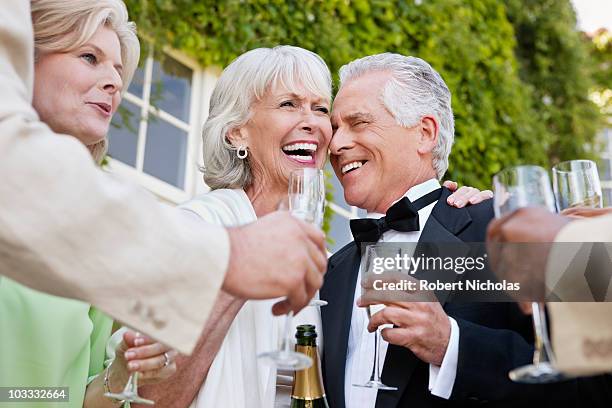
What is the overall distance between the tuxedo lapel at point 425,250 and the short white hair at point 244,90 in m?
0.75

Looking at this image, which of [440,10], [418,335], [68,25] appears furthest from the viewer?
[440,10]

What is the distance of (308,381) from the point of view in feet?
7.39

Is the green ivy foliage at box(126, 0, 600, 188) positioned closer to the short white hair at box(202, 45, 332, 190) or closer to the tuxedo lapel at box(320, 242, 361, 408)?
the short white hair at box(202, 45, 332, 190)

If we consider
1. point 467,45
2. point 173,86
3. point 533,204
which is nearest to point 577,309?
point 533,204

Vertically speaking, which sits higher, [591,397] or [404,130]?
[404,130]

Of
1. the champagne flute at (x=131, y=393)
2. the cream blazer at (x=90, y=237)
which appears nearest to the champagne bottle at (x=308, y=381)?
the champagne flute at (x=131, y=393)

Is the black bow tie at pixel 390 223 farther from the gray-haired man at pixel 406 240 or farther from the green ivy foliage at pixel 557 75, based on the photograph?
the green ivy foliage at pixel 557 75

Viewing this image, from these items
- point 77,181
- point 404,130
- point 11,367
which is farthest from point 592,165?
point 11,367

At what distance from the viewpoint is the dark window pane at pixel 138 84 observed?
504 cm

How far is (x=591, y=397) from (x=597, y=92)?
8.70 meters

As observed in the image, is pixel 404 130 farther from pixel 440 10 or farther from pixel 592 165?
pixel 440 10

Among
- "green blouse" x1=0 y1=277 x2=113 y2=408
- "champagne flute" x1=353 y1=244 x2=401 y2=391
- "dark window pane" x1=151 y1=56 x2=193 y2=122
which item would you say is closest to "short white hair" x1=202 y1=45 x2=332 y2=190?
"green blouse" x1=0 y1=277 x2=113 y2=408

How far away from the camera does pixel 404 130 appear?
3111 mm

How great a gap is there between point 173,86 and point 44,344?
3.26 m
